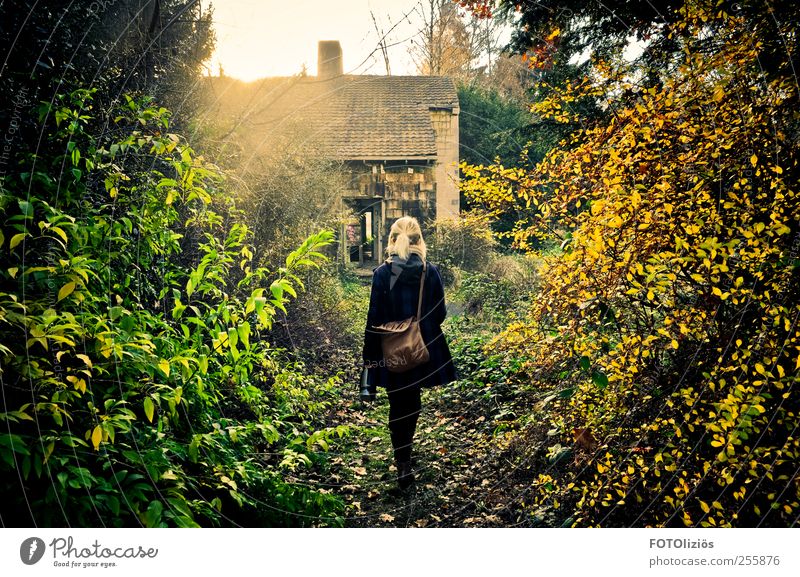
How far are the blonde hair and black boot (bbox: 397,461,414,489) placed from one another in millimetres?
1366

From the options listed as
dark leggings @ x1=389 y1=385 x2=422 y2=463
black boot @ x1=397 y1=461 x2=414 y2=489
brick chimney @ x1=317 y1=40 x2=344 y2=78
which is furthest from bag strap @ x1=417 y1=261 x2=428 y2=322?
brick chimney @ x1=317 y1=40 x2=344 y2=78

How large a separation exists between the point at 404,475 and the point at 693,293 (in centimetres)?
204

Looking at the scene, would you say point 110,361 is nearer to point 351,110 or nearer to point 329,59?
point 329,59

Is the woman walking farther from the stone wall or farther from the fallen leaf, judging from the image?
the fallen leaf

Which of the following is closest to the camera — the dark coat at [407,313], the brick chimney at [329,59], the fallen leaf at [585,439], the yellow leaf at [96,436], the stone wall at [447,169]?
the yellow leaf at [96,436]

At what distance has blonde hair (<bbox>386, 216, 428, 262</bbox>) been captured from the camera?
3271mm

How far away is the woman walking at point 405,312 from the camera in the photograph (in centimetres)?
326

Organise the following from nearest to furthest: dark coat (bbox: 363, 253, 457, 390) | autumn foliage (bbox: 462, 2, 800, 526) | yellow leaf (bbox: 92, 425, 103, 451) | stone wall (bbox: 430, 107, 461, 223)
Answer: yellow leaf (bbox: 92, 425, 103, 451)
autumn foliage (bbox: 462, 2, 800, 526)
dark coat (bbox: 363, 253, 457, 390)
stone wall (bbox: 430, 107, 461, 223)

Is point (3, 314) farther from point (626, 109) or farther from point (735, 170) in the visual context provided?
point (735, 170)

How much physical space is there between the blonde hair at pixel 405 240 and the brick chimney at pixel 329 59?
0.99 metres

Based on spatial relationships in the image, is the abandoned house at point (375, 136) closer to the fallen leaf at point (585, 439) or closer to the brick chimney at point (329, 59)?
the brick chimney at point (329, 59)

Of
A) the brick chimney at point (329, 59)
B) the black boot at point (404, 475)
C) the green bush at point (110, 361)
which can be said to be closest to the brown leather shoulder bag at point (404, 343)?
the black boot at point (404, 475)
